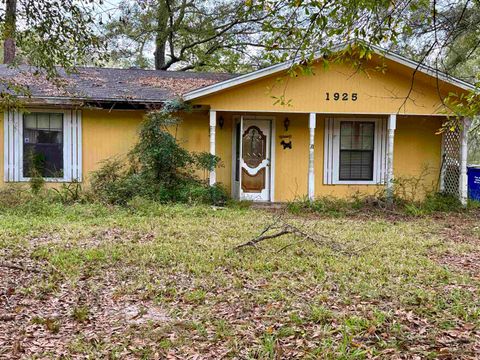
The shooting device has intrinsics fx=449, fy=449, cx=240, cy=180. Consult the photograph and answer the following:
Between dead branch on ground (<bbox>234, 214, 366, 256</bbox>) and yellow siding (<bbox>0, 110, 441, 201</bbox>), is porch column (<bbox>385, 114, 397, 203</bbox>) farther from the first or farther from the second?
dead branch on ground (<bbox>234, 214, 366, 256</bbox>)

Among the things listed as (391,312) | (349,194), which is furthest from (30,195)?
(391,312)

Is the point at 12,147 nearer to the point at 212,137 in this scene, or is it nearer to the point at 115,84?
the point at 115,84

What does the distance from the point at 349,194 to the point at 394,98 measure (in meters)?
2.66

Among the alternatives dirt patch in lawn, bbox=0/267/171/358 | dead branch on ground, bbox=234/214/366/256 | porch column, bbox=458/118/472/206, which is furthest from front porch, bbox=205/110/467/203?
dirt patch in lawn, bbox=0/267/171/358

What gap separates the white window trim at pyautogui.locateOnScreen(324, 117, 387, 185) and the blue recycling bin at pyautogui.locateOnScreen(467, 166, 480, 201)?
235 cm

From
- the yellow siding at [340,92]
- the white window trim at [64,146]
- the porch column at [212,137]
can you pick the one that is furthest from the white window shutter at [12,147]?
the porch column at [212,137]

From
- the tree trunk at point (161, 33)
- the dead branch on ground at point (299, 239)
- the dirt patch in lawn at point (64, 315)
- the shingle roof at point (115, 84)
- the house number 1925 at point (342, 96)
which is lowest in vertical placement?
the dirt patch in lawn at point (64, 315)

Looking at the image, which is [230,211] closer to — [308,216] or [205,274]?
[308,216]

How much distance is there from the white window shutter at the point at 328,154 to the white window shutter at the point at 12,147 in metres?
7.55

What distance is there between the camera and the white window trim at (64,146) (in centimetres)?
1070

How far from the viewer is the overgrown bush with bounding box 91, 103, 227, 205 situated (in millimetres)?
10094

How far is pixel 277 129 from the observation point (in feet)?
38.6

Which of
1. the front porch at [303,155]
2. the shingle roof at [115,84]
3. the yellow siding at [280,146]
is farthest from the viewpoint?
the front porch at [303,155]

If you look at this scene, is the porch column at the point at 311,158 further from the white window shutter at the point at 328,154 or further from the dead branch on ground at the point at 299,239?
the dead branch on ground at the point at 299,239
